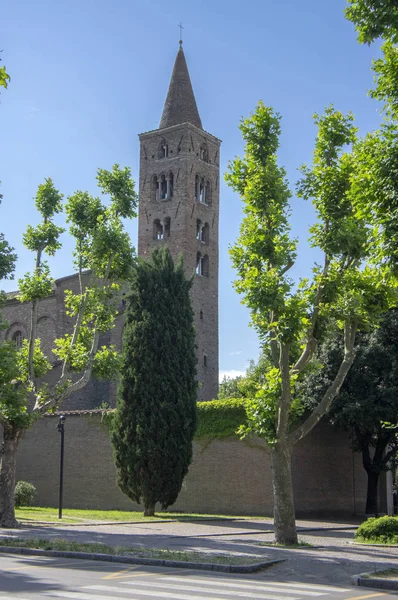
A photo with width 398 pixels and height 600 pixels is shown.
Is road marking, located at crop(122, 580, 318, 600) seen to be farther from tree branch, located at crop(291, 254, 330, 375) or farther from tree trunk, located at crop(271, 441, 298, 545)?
tree branch, located at crop(291, 254, 330, 375)

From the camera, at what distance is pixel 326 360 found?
29.2 meters

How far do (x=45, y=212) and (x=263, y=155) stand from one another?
28.9 feet

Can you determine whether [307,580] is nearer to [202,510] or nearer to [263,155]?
[263,155]

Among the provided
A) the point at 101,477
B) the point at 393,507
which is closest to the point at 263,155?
the point at 101,477

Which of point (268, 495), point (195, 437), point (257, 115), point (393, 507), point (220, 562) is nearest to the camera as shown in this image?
point (220, 562)

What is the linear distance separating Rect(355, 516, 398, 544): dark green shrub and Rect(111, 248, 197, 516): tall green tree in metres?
11.0

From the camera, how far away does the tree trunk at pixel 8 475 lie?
20359 millimetres

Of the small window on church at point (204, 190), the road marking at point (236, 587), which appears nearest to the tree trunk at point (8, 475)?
the road marking at point (236, 587)

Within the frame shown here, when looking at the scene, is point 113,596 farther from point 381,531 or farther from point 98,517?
point 98,517

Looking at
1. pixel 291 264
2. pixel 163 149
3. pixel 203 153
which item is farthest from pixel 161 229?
pixel 291 264

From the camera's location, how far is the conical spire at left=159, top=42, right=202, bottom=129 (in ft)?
180

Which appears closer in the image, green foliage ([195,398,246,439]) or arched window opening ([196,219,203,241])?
green foliage ([195,398,246,439])

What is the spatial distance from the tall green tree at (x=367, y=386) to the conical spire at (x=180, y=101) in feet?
99.2

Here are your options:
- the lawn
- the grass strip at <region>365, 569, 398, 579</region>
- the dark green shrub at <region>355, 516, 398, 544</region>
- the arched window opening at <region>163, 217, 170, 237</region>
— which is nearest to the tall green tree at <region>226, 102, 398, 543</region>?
the dark green shrub at <region>355, 516, 398, 544</region>
